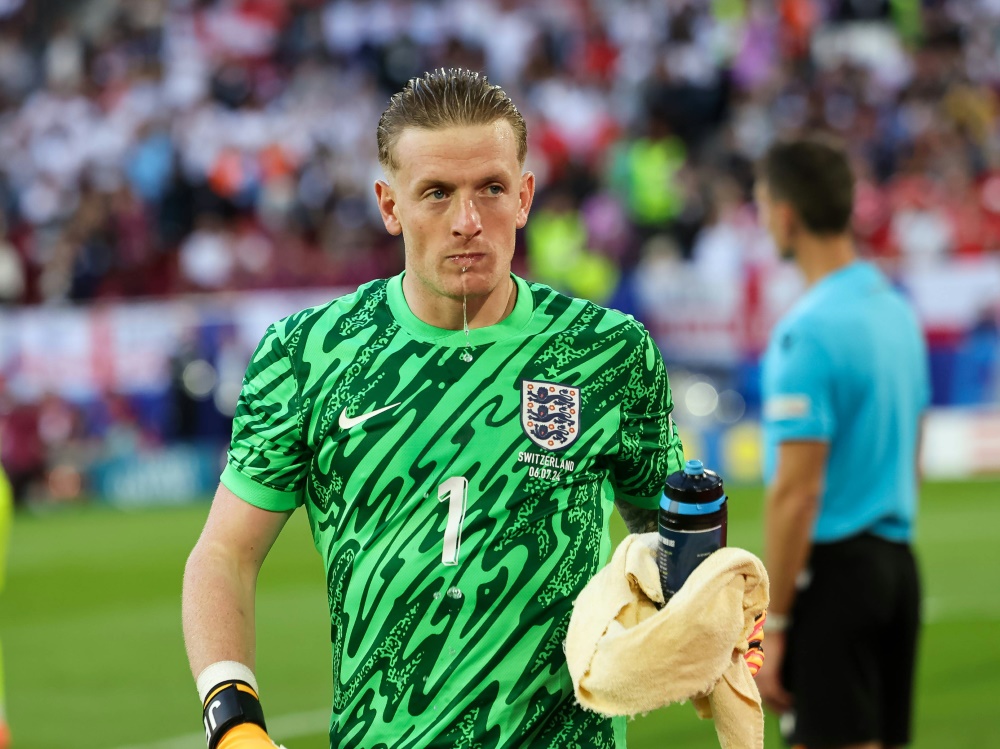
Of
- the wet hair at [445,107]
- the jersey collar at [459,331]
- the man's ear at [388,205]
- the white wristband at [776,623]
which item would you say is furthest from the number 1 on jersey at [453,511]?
the white wristband at [776,623]

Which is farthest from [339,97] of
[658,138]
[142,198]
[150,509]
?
[150,509]

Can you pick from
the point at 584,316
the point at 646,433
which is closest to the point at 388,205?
the point at 584,316

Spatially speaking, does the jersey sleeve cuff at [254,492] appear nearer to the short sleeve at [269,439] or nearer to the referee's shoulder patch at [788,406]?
the short sleeve at [269,439]

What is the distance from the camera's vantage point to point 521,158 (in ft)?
10.1

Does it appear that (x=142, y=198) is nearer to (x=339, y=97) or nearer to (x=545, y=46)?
(x=339, y=97)

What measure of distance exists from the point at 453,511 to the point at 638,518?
50 cm

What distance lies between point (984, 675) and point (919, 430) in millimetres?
4681

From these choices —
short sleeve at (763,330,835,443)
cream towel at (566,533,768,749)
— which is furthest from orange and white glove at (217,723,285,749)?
short sleeve at (763,330,835,443)

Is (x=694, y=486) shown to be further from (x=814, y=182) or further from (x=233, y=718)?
(x=814, y=182)

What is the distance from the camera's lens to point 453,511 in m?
2.98

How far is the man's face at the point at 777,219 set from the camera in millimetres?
5004

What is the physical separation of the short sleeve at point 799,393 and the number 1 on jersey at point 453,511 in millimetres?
1934

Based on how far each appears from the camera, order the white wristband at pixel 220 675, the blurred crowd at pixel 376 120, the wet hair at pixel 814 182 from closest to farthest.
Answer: the white wristband at pixel 220 675, the wet hair at pixel 814 182, the blurred crowd at pixel 376 120

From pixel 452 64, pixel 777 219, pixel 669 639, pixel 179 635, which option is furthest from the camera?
pixel 452 64
